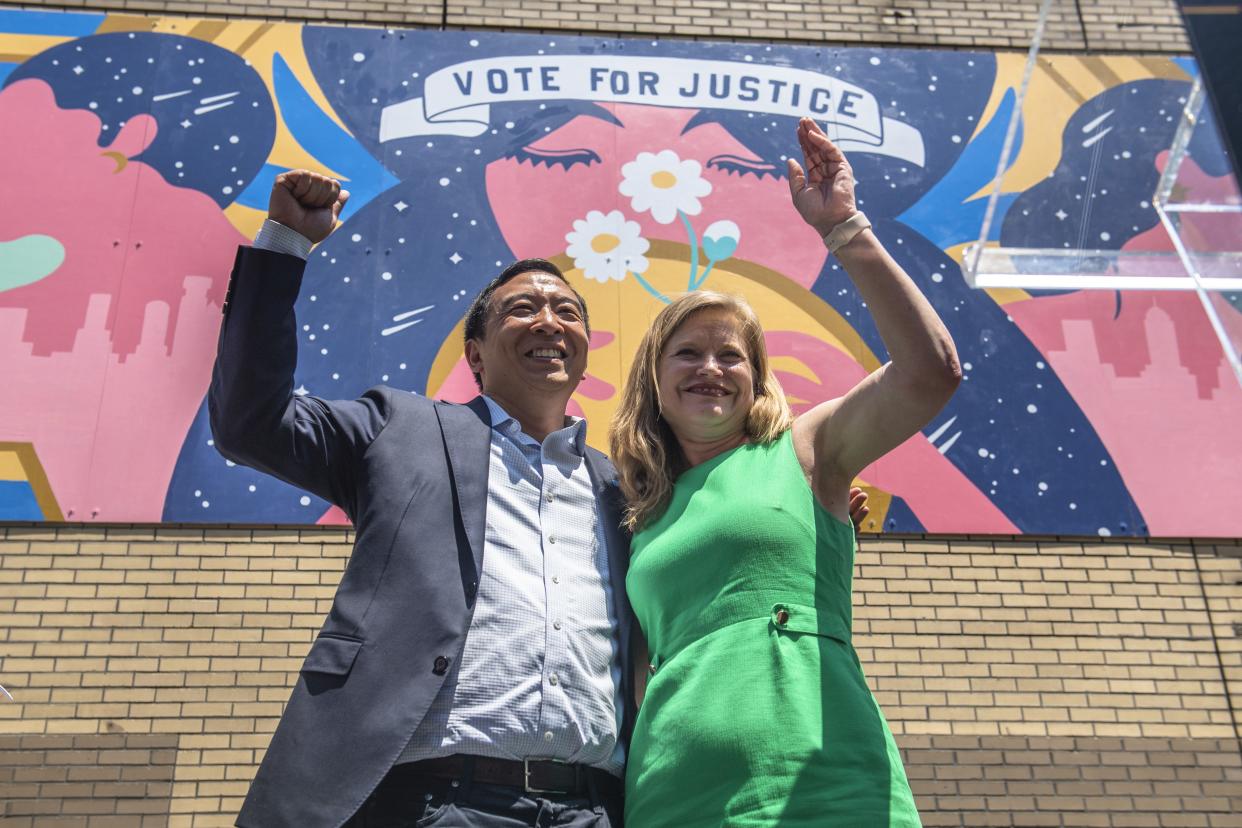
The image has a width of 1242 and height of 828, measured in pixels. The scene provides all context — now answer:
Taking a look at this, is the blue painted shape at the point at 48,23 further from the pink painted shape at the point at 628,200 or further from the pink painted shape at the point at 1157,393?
the pink painted shape at the point at 1157,393

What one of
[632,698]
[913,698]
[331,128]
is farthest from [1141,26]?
[632,698]

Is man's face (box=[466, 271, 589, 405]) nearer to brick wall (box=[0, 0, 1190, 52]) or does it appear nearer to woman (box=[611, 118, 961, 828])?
woman (box=[611, 118, 961, 828])

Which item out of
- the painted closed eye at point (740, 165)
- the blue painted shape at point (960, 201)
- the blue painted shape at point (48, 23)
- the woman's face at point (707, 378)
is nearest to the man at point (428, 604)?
the woman's face at point (707, 378)

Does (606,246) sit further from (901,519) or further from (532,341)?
(532,341)

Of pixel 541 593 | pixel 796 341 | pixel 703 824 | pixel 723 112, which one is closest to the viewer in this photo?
pixel 703 824

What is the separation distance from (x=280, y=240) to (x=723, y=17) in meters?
5.22

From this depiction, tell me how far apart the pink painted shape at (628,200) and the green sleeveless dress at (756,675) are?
12.8 ft

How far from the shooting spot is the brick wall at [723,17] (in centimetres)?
656

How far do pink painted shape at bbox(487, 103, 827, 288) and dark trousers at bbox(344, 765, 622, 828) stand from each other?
4195 mm

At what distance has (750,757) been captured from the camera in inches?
75.3

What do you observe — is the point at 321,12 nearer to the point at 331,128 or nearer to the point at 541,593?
the point at 331,128

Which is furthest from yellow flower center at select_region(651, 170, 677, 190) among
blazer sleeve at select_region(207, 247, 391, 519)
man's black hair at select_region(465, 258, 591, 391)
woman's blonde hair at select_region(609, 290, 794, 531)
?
blazer sleeve at select_region(207, 247, 391, 519)

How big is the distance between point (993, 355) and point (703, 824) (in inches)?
178

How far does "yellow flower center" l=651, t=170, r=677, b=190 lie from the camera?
6195mm
